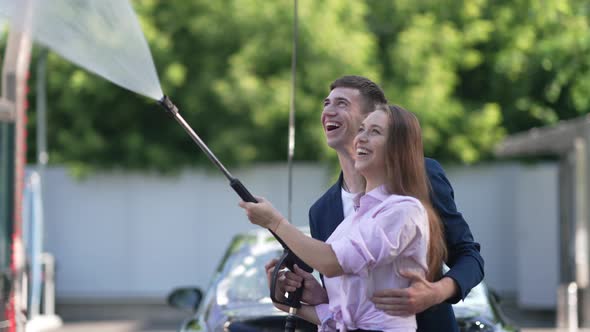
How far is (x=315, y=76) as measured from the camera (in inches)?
650

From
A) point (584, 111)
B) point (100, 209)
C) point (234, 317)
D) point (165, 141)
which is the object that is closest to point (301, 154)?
point (165, 141)

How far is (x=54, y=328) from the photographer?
14992 mm

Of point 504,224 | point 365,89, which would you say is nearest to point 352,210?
point 365,89

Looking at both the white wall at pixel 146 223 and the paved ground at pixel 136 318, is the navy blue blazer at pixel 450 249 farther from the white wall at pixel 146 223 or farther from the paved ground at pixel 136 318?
the white wall at pixel 146 223

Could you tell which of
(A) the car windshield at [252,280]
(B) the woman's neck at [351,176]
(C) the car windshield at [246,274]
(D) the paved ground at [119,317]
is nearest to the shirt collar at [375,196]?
(B) the woman's neck at [351,176]

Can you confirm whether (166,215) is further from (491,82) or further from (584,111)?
(584,111)

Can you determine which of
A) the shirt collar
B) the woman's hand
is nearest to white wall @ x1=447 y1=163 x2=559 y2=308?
the shirt collar

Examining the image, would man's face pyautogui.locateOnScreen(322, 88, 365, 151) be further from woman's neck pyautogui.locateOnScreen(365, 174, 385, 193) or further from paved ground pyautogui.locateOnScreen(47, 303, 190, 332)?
paved ground pyautogui.locateOnScreen(47, 303, 190, 332)

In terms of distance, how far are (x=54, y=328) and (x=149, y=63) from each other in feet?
39.2

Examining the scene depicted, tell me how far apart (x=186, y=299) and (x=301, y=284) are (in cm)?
263

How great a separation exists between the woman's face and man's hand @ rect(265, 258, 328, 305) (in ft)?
1.67

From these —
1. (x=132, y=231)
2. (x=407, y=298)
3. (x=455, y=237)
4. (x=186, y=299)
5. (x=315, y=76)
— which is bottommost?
(x=132, y=231)

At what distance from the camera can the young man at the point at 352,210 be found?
10.3ft

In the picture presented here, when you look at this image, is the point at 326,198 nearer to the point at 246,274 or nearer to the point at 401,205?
the point at 401,205
